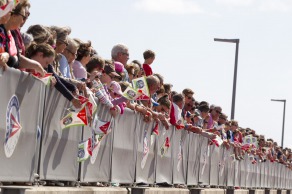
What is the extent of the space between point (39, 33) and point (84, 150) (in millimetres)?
1970

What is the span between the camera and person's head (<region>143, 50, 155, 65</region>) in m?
17.3

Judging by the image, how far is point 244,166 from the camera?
30.6 metres

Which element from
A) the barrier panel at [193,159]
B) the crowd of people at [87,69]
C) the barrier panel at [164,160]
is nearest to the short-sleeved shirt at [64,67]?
the crowd of people at [87,69]

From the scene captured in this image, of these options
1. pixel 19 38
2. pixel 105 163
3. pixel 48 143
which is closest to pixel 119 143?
pixel 105 163

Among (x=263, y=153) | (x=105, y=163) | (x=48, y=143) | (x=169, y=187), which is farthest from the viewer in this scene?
(x=263, y=153)

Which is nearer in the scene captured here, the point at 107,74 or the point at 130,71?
the point at 107,74

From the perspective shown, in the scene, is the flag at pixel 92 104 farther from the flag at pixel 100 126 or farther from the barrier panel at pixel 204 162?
the barrier panel at pixel 204 162

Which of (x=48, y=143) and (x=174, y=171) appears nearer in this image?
(x=48, y=143)

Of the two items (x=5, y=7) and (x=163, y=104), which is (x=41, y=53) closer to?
(x=5, y=7)

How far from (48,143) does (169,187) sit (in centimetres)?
754

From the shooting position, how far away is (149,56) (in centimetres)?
1728

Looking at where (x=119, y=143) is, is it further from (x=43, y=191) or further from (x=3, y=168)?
(x=3, y=168)

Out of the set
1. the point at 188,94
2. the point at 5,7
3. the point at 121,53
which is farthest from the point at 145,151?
the point at 5,7

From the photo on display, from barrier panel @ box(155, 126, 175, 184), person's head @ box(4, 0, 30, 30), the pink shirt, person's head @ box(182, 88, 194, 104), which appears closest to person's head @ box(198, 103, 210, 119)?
person's head @ box(182, 88, 194, 104)
